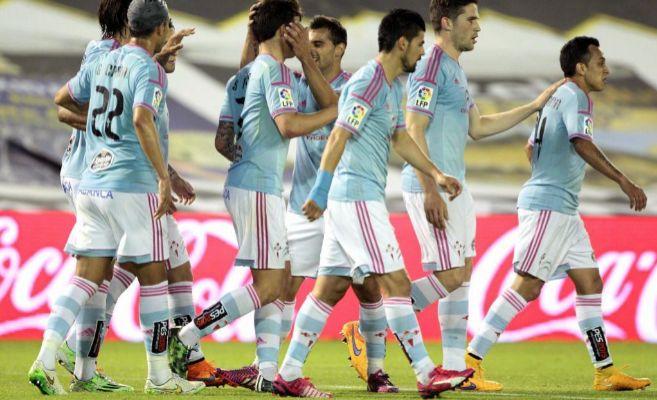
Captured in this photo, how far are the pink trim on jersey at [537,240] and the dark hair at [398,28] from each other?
176cm

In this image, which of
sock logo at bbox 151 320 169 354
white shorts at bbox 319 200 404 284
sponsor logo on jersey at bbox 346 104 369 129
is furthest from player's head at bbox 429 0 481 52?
sock logo at bbox 151 320 169 354

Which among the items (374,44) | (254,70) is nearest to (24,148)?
(374,44)

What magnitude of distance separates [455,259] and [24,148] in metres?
9.57

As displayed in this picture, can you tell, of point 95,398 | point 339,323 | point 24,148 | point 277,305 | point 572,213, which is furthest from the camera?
point 24,148

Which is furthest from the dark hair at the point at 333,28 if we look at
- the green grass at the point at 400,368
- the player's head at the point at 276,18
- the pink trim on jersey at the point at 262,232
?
the green grass at the point at 400,368

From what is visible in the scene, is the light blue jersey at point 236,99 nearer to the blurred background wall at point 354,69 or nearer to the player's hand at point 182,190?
the player's hand at point 182,190

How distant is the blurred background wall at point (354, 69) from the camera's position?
15766 millimetres

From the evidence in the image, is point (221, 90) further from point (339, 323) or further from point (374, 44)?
point (339, 323)

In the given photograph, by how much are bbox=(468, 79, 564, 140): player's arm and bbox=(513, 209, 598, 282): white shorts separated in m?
0.61

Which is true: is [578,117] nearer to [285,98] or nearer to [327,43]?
[327,43]

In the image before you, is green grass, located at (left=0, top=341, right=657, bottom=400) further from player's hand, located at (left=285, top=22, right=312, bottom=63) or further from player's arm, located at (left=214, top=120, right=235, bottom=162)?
player's hand, located at (left=285, top=22, right=312, bottom=63)

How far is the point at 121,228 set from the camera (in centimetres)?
671

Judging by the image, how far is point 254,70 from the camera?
699cm

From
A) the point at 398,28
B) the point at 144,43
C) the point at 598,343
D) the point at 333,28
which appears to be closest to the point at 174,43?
the point at 144,43
